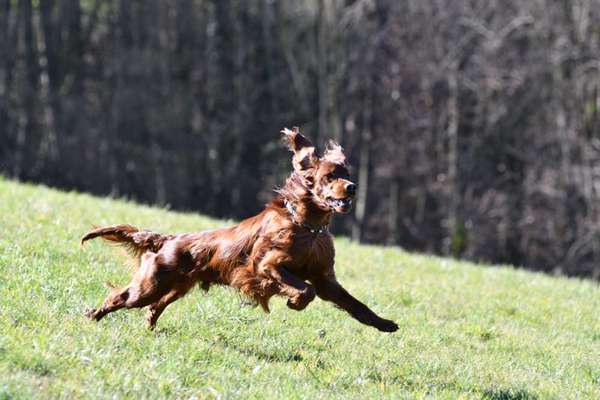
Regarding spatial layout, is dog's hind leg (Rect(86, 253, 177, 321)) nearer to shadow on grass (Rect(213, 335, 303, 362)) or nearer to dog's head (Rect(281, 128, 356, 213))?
shadow on grass (Rect(213, 335, 303, 362))

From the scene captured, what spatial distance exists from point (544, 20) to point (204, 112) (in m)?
11.6

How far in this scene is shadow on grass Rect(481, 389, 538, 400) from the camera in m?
5.32

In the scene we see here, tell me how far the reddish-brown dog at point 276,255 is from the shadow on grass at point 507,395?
0.75 metres

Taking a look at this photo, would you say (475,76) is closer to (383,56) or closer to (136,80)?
(383,56)

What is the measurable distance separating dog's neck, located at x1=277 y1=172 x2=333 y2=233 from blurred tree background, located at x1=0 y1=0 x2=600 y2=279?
61.4 ft

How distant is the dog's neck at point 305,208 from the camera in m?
5.54

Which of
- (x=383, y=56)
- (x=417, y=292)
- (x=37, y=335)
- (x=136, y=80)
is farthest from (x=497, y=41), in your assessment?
(x=37, y=335)

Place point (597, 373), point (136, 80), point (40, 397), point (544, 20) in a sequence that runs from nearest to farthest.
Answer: point (40, 397) → point (597, 373) → point (544, 20) → point (136, 80)

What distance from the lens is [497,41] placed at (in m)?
24.6

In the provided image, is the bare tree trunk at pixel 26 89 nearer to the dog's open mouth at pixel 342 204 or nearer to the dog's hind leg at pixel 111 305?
the dog's hind leg at pixel 111 305

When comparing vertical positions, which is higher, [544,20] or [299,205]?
[544,20]

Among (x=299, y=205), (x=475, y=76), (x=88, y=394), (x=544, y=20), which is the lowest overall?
(x=88, y=394)

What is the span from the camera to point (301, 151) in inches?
229

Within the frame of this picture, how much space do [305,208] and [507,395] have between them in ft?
5.81
